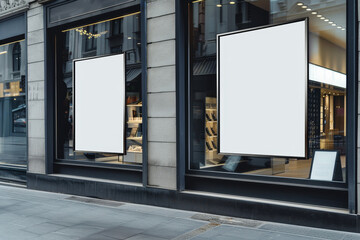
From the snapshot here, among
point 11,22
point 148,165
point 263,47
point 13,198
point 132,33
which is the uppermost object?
point 11,22

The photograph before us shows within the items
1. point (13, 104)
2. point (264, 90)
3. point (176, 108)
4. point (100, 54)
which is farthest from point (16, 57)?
point (264, 90)

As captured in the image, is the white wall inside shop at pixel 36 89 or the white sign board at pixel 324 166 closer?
the white sign board at pixel 324 166

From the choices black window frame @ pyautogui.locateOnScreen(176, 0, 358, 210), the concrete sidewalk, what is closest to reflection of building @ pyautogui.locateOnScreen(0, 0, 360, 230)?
black window frame @ pyautogui.locateOnScreen(176, 0, 358, 210)

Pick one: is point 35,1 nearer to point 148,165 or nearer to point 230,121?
point 148,165

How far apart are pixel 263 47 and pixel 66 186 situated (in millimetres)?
6485

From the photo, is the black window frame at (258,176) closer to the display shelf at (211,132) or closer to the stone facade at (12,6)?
the display shelf at (211,132)

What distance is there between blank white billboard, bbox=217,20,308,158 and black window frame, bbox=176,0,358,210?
22.5 inches

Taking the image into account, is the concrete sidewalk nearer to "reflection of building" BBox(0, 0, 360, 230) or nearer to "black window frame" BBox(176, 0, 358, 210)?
"reflection of building" BBox(0, 0, 360, 230)

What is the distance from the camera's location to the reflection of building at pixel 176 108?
698cm

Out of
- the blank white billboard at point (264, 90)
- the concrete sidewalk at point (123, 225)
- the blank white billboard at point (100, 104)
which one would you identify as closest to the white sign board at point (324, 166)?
the blank white billboard at point (264, 90)

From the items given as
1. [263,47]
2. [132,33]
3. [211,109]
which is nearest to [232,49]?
[263,47]

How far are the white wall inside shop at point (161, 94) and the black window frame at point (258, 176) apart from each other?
157 mm

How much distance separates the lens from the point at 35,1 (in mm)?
11258

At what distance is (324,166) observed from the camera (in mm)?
7125
